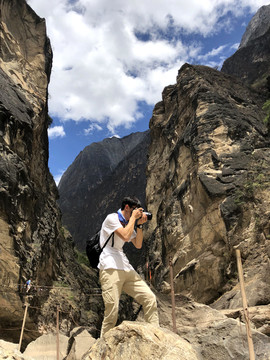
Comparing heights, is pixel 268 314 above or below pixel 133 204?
below

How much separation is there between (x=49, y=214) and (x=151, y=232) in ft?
30.6

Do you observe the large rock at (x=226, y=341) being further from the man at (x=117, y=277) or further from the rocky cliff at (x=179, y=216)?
the man at (x=117, y=277)

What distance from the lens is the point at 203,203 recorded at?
14.0 m

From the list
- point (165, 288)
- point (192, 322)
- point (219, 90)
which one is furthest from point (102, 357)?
point (219, 90)

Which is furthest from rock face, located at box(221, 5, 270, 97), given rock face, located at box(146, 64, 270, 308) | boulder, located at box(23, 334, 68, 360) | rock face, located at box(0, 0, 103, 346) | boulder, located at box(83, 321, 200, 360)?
boulder, located at box(83, 321, 200, 360)

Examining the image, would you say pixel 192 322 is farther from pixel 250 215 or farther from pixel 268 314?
pixel 250 215

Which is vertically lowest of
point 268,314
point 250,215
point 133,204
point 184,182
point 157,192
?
point 268,314

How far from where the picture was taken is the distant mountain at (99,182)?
52.2m

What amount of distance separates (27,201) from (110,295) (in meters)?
8.24

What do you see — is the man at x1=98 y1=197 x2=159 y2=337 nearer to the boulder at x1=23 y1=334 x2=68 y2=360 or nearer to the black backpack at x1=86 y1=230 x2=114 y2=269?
the black backpack at x1=86 y1=230 x2=114 y2=269

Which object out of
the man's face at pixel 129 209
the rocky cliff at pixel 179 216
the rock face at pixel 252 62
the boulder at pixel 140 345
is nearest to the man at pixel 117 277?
the man's face at pixel 129 209

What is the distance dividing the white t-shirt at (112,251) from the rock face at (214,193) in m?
6.17

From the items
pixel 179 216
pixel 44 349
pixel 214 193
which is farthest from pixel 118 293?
pixel 179 216

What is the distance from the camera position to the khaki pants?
3.12 meters
